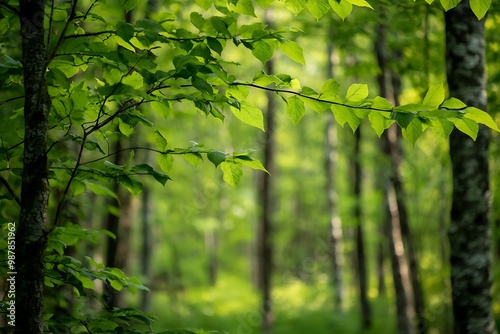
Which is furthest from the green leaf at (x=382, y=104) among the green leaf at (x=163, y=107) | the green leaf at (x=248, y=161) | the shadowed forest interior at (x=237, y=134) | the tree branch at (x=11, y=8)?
the tree branch at (x=11, y=8)

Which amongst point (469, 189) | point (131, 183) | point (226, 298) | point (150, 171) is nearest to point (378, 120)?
point (150, 171)

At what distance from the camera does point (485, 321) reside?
3.63 metres

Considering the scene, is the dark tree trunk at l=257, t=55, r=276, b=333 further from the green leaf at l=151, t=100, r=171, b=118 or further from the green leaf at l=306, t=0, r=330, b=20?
the green leaf at l=306, t=0, r=330, b=20

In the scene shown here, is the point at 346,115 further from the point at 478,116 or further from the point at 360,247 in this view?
the point at 360,247

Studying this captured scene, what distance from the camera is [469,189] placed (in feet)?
12.0

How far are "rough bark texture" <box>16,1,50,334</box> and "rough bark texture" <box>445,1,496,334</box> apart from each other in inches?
115

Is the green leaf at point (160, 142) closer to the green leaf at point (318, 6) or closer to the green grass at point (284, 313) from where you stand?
the green leaf at point (318, 6)

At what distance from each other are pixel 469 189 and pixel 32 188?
119 inches

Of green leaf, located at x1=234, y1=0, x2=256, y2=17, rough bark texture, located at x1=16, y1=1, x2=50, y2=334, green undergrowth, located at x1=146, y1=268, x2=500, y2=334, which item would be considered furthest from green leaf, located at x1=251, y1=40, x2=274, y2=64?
green undergrowth, located at x1=146, y1=268, x2=500, y2=334

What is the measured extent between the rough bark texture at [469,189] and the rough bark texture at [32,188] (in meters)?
2.91

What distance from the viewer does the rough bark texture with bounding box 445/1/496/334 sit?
3592mm

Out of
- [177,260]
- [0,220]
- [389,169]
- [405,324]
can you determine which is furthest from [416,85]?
[177,260]

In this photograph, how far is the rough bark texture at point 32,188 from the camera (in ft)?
5.47

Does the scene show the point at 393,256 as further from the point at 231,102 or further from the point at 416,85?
the point at 231,102
